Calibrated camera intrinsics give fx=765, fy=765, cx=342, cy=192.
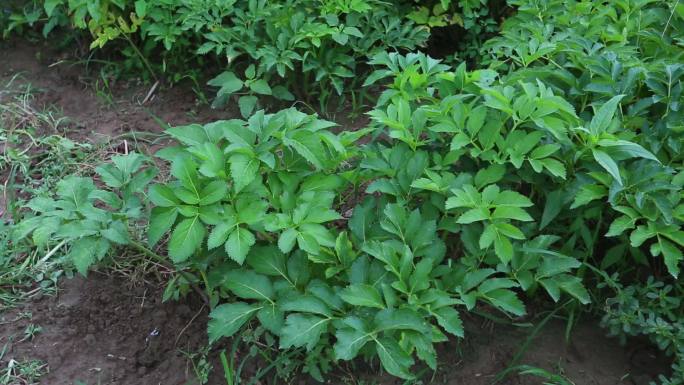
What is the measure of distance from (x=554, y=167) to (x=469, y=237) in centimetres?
34

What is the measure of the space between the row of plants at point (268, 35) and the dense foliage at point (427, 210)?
89 cm

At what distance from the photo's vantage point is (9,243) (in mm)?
3074

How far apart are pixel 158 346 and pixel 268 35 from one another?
1.62 metres

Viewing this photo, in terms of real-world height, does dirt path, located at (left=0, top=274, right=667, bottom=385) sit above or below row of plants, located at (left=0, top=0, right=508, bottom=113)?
below

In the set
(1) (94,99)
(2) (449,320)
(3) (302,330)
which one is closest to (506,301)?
(2) (449,320)

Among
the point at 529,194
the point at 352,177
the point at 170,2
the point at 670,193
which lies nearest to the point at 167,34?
the point at 170,2

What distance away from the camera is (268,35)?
11.9 feet

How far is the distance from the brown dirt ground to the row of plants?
47.1 inches

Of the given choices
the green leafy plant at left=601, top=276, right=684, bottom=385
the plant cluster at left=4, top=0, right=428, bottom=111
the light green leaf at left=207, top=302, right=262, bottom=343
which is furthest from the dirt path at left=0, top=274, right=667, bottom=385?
the plant cluster at left=4, top=0, right=428, bottom=111

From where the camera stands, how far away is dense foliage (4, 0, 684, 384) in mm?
2240

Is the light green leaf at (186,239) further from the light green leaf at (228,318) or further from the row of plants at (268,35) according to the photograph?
the row of plants at (268,35)

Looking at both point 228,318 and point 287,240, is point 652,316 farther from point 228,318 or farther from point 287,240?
point 228,318

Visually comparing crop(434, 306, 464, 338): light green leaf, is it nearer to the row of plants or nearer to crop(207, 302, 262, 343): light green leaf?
crop(207, 302, 262, 343): light green leaf

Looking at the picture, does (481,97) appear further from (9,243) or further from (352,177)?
(9,243)
